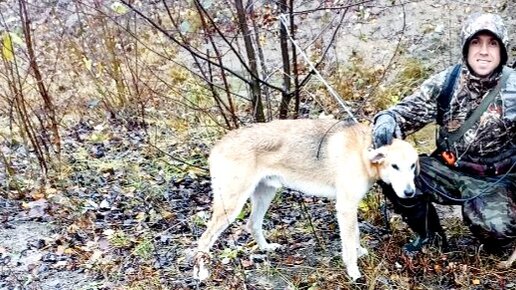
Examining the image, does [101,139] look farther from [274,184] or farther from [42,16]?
[42,16]

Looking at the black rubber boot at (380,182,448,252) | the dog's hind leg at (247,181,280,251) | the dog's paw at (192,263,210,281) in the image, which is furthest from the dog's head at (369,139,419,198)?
the dog's paw at (192,263,210,281)

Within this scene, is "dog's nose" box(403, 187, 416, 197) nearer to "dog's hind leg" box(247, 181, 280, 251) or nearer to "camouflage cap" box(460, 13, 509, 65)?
"camouflage cap" box(460, 13, 509, 65)

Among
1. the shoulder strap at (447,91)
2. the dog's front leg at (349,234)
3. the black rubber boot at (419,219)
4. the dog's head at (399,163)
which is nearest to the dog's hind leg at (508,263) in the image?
the black rubber boot at (419,219)

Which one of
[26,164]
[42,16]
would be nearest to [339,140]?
[26,164]

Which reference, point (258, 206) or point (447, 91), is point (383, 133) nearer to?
point (447, 91)

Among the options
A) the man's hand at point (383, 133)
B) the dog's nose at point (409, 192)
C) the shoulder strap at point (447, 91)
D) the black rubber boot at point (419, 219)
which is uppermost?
the shoulder strap at point (447, 91)

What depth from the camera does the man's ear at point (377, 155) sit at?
14.9 ft

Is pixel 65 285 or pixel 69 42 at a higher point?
pixel 69 42

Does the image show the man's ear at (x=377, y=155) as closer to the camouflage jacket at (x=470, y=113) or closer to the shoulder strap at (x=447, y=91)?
the camouflage jacket at (x=470, y=113)

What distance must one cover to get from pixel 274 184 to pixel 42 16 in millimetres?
10019

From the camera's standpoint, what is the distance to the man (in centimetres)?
459

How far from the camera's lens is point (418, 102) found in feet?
16.0

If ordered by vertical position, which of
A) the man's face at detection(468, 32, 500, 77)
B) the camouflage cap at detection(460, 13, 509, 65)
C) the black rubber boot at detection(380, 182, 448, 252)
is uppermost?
the camouflage cap at detection(460, 13, 509, 65)

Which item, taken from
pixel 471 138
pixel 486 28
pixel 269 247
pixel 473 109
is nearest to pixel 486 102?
pixel 473 109
